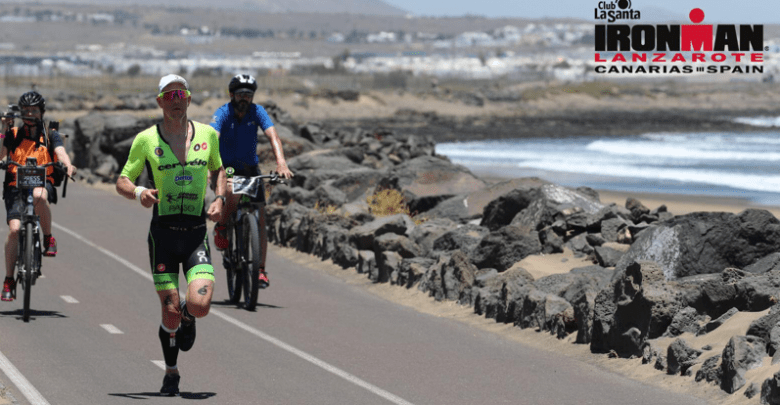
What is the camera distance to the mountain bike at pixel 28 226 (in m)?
11.8

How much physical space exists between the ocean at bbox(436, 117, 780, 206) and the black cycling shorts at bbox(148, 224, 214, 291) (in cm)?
2870

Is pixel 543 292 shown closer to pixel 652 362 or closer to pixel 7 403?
pixel 652 362

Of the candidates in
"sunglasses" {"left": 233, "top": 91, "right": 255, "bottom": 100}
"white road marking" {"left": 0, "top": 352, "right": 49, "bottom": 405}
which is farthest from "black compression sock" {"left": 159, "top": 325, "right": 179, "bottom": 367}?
"sunglasses" {"left": 233, "top": 91, "right": 255, "bottom": 100}

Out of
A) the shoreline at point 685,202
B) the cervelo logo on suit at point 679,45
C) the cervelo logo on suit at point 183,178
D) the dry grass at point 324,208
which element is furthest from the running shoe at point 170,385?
the cervelo logo on suit at point 679,45

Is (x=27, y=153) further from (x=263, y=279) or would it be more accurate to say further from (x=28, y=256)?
(x=263, y=279)

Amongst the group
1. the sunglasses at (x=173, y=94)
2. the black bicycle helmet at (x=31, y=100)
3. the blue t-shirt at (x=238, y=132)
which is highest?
the sunglasses at (x=173, y=94)

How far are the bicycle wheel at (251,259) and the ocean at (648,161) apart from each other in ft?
80.6

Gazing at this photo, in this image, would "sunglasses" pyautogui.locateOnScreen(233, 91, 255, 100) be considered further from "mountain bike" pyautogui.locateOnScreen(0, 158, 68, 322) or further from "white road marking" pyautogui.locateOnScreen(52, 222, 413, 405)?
"white road marking" pyautogui.locateOnScreen(52, 222, 413, 405)

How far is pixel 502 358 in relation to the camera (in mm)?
11195

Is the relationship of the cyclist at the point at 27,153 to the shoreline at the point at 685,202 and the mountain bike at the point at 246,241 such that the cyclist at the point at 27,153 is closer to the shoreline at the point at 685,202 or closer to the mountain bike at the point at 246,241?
the mountain bike at the point at 246,241

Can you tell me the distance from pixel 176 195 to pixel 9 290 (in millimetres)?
4568

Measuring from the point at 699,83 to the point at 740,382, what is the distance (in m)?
176

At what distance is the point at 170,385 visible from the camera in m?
8.92

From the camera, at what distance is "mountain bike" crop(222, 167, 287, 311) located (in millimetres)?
12820
